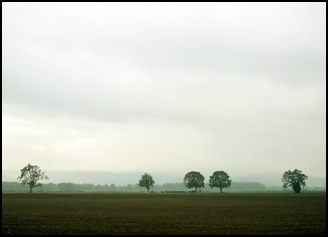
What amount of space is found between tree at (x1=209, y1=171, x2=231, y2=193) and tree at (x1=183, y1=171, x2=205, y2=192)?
22.9ft

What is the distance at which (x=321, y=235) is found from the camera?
64.5 ft

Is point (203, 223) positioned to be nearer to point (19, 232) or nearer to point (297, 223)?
point (297, 223)

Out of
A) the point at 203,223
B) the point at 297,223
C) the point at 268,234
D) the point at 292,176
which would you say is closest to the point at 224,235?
the point at 268,234

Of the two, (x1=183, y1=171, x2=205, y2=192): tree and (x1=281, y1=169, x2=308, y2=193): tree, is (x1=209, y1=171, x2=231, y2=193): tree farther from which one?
(x1=281, y1=169, x2=308, y2=193): tree

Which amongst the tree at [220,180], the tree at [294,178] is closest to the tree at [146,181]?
the tree at [220,180]

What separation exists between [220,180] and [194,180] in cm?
1520

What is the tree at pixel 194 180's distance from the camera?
162 m

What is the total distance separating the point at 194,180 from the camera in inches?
6407

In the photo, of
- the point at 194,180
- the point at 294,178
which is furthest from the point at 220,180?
the point at 294,178

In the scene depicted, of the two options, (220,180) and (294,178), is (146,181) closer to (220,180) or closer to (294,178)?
(220,180)

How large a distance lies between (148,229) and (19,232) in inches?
380

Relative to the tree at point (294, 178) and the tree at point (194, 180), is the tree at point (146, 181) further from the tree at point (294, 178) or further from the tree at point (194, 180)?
the tree at point (294, 178)

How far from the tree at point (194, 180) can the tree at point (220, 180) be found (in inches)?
275

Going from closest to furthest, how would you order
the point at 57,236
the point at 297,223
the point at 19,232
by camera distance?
the point at 57,236 < the point at 19,232 < the point at 297,223
